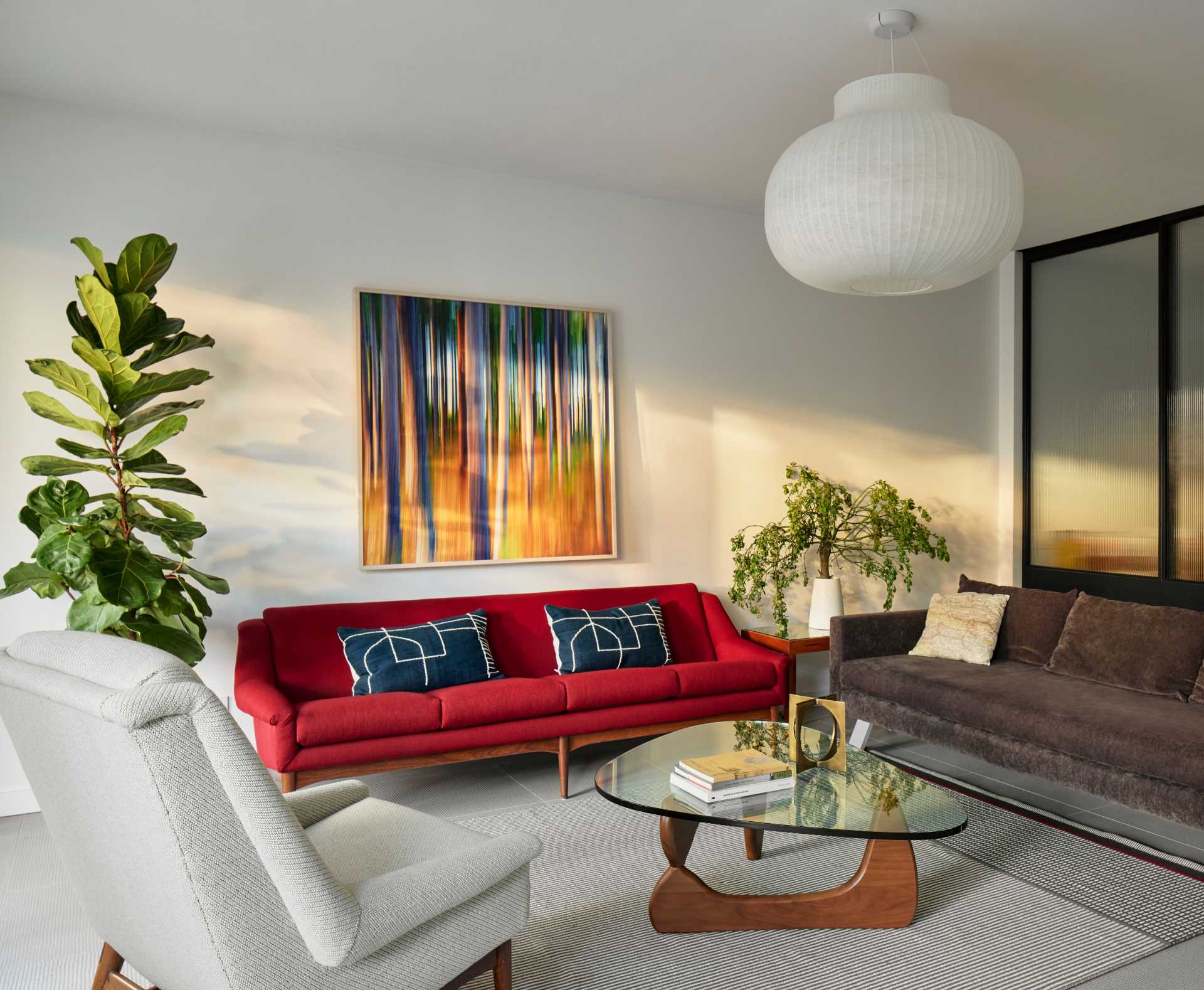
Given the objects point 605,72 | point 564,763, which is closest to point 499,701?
point 564,763

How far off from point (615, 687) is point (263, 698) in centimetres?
136

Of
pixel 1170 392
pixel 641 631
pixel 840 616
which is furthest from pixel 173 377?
pixel 1170 392

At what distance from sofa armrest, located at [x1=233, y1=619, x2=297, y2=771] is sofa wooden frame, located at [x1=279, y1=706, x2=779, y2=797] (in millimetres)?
104

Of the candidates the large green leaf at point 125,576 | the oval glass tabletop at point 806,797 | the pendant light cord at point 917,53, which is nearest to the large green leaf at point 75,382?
the large green leaf at point 125,576

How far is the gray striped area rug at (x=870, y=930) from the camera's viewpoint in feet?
7.68

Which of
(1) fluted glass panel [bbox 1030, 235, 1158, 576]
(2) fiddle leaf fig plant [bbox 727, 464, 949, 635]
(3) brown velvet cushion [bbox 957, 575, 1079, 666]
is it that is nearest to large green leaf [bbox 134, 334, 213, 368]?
(2) fiddle leaf fig plant [bbox 727, 464, 949, 635]

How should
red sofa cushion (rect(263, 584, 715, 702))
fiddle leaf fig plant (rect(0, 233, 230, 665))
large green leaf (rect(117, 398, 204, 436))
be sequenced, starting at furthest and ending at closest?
red sofa cushion (rect(263, 584, 715, 702))
large green leaf (rect(117, 398, 204, 436))
fiddle leaf fig plant (rect(0, 233, 230, 665))

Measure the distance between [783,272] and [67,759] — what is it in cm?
440

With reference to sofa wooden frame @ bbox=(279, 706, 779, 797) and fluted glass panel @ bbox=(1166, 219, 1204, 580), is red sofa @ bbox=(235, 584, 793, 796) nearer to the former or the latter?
sofa wooden frame @ bbox=(279, 706, 779, 797)

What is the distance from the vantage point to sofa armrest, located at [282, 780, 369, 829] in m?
2.30

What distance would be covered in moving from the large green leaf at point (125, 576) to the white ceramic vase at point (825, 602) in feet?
10.5

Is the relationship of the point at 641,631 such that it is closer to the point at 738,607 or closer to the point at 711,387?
the point at 738,607

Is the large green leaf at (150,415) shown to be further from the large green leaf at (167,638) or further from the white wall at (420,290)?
the large green leaf at (167,638)

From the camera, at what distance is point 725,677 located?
4082mm
